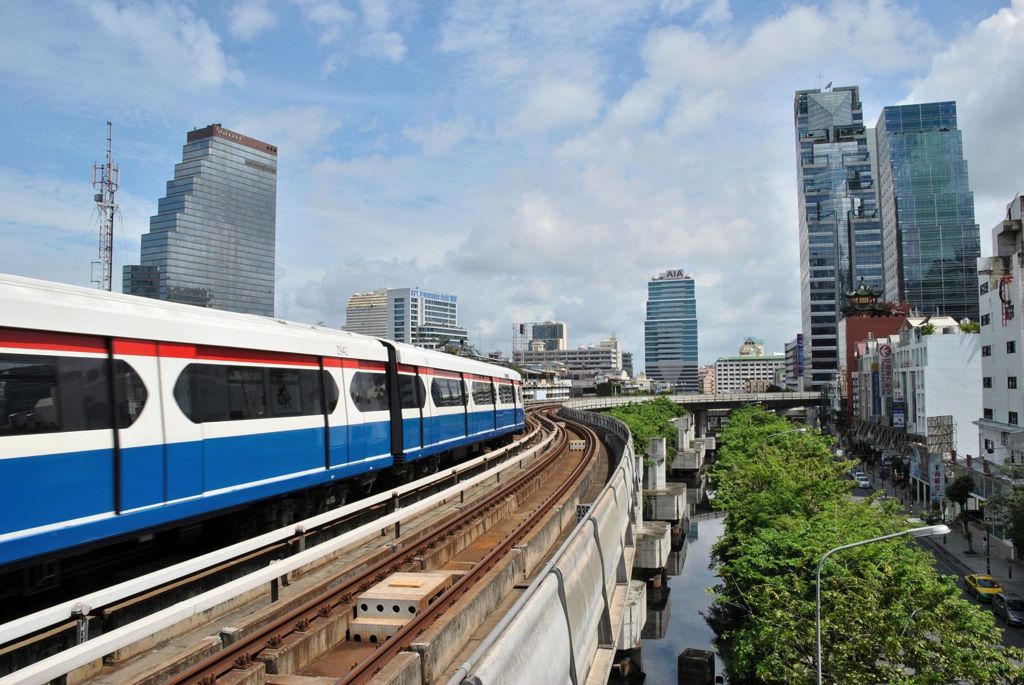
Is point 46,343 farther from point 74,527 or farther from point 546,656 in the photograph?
point 546,656

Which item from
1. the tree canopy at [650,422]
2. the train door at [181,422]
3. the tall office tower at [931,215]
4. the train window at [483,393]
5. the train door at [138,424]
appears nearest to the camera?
the train door at [138,424]

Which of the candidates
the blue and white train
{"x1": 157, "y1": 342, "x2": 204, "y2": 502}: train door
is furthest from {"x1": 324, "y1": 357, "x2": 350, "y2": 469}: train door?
{"x1": 157, "y1": 342, "x2": 204, "y2": 502}: train door

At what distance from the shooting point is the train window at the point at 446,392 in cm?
2180

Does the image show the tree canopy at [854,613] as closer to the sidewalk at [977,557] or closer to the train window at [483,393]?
the train window at [483,393]

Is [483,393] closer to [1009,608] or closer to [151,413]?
[151,413]

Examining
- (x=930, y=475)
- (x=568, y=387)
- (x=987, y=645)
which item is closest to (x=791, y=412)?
(x=568, y=387)

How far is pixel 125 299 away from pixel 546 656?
7.31 m

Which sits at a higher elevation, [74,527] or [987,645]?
[74,527]

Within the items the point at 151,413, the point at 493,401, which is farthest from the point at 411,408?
the point at 493,401

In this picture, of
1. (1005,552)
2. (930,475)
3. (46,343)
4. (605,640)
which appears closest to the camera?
(46,343)

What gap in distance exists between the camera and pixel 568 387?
17775 cm

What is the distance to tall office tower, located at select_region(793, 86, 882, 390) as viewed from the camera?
158 metres

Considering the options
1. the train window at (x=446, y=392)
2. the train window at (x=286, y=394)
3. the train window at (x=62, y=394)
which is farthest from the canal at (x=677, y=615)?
the train window at (x=62, y=394)

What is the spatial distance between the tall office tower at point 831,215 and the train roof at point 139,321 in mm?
145717
